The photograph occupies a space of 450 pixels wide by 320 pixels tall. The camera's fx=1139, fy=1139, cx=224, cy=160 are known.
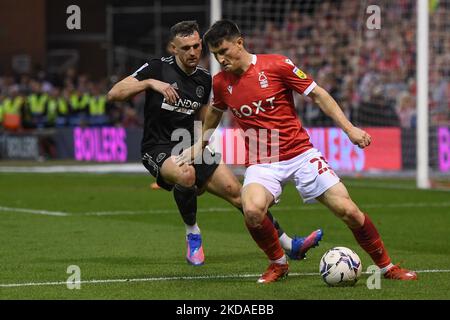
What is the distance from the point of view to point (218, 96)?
9148 mm

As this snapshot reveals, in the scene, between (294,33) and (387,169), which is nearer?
(387,169)

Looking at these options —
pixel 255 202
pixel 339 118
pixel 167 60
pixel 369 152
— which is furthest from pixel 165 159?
pixel 369 152

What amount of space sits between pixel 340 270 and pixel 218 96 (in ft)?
5.78

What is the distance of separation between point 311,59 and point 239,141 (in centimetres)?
465

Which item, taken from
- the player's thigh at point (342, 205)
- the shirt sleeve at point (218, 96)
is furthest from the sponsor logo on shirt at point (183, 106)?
the player's thigh at point (342, 205)

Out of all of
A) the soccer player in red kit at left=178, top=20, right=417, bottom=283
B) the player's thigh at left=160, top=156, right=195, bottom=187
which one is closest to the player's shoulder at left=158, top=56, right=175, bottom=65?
the player's thigh at left=160, top=156, right=195, bottom=187

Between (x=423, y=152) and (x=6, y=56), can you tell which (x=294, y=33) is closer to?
(x=423, y=152)

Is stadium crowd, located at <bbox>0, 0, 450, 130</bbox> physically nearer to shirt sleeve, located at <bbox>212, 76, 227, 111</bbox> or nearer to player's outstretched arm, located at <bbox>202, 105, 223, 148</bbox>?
player's outstretched arm, located at <bbox>202, 105, 223, 148</bbox>

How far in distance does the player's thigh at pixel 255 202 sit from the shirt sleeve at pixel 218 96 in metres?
0.76

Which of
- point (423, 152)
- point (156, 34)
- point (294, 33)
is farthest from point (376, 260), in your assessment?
point (156, 34)

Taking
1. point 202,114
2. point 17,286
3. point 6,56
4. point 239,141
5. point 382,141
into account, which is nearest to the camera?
point 17,286

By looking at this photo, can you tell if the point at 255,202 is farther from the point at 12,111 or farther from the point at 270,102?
the point at 12,111

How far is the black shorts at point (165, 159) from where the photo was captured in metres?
10.4

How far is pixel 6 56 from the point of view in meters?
39.4
